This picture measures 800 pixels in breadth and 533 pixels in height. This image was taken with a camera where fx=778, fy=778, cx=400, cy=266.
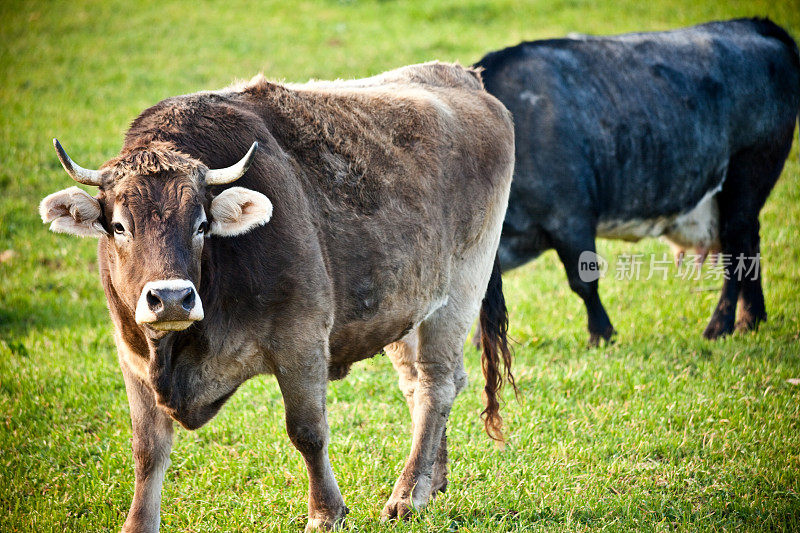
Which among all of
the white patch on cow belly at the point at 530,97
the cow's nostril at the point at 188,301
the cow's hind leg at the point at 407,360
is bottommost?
the cow's hind leg at the point at 407,360

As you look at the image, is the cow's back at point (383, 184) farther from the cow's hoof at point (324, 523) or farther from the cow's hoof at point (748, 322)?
the cow's hoof at point (748, 322)

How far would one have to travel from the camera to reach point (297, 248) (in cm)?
386

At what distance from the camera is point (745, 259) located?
8.21 meters

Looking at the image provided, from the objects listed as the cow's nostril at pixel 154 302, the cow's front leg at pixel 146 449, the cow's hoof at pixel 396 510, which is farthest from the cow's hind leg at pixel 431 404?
the cow's nostril at pixel 154 302

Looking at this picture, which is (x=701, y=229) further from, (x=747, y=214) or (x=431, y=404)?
(x=431, y=404)

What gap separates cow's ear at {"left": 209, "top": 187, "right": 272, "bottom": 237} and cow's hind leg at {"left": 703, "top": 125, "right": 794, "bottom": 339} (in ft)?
19.7

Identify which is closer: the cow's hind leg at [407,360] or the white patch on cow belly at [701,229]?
the cow's hind leg at [407,360]

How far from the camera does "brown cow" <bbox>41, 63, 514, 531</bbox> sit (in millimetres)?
3400

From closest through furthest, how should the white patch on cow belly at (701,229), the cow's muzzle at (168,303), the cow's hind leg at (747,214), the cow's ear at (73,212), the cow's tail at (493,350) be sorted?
1. the cow's muzzle at (168,303)
2. the cow's ear at (73,212)
3. the cow's tail at (493,350)
4. the cow's hind leg at (747,214)
5. the white patch on cow belly at (701,229)

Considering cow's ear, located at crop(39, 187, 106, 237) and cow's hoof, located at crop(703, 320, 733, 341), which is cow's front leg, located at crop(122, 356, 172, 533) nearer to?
cow's ear, located at crop(39, 187, 106, 237)

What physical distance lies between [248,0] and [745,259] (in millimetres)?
16047

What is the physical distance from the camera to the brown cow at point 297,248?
3400 millimetres

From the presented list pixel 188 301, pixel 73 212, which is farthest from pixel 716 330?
pixel 73 212

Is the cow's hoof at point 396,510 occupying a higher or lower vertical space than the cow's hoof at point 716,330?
higher
